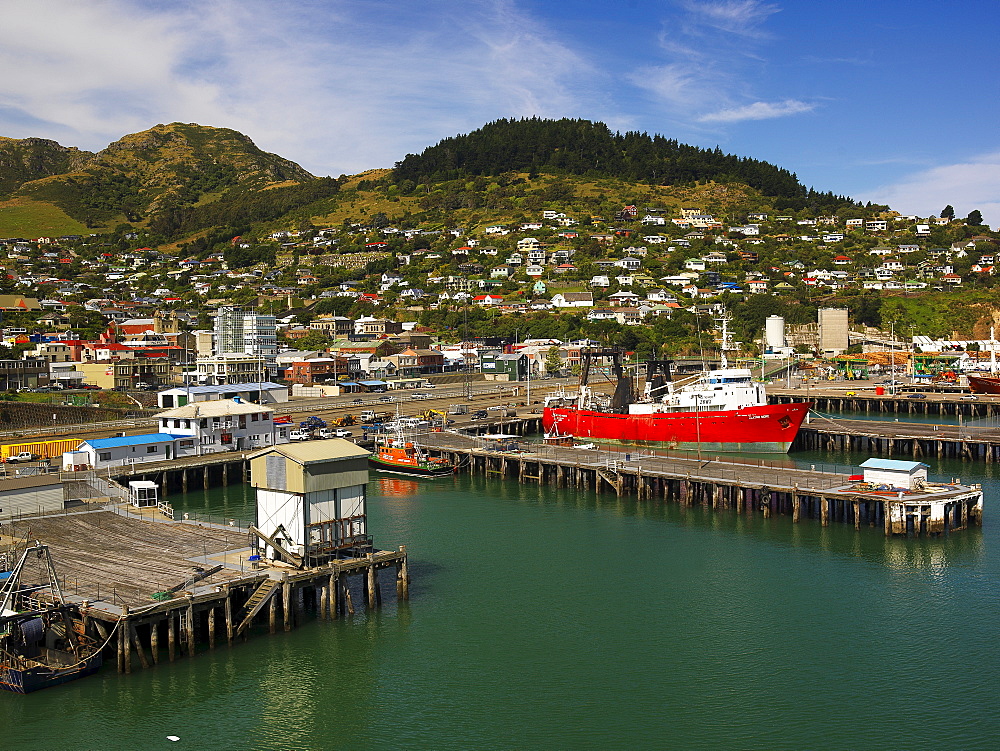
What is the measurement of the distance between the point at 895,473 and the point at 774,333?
76.5 m

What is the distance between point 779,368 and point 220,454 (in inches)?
2595

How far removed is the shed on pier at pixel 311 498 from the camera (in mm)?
25984

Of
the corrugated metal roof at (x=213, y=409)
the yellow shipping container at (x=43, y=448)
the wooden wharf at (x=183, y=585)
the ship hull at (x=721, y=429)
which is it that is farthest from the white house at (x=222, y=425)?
the ship hull at (x=721, y=429)

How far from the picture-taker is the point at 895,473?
37062mm

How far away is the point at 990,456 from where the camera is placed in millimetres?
51375

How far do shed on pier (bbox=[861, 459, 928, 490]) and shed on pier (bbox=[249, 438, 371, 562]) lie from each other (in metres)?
22.1

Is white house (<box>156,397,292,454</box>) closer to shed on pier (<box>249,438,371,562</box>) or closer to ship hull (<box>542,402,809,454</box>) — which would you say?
ship hull (<box>542,402,809,454</box>)

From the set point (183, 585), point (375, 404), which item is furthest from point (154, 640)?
point (375, 404)

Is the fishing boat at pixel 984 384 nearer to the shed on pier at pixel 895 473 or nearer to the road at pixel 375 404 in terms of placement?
the road at pixel 375 404

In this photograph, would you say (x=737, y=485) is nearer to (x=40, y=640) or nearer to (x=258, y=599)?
(x=258, y=599)

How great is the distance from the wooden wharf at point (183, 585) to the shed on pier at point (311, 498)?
2.02ft

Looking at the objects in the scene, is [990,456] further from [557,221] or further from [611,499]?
[557,221]

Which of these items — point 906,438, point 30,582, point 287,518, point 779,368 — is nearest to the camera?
point 30,582

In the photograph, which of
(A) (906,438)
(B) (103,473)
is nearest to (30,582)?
(B) (103,473)
